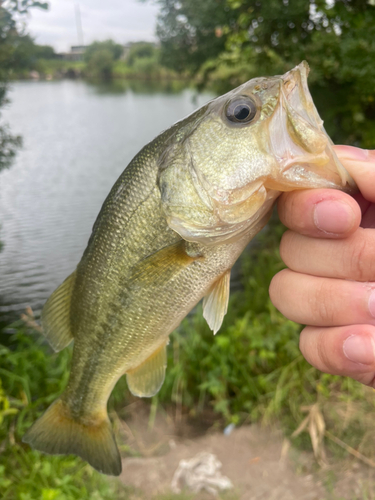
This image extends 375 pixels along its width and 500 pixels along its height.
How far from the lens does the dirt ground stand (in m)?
2.69

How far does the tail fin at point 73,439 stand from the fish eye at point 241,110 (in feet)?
4.34

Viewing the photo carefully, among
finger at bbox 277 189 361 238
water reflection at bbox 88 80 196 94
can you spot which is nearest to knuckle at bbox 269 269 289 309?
finger at bbox 277 189 361 238

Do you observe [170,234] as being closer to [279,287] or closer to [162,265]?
[162,265]

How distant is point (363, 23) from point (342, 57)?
0.31 meters

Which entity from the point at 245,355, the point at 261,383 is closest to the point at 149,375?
the point at 261,383

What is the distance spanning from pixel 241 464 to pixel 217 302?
2214 mm

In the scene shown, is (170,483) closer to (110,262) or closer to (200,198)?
(110,262)

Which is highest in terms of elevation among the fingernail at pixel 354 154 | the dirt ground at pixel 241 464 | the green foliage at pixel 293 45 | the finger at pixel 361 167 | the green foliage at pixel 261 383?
the green foliage at pixel 293 45

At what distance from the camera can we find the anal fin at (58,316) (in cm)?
152

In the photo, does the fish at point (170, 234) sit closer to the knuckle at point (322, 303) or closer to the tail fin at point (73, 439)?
the tail fin at point (73, 439)

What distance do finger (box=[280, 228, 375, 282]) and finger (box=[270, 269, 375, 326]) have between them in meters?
0.03

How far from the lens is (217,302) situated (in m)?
1.36

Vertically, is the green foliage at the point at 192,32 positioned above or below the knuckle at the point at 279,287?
above

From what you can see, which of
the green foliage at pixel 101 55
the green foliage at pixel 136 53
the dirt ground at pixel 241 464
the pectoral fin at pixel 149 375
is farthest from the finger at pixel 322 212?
the green foliage at pixel 101 55
